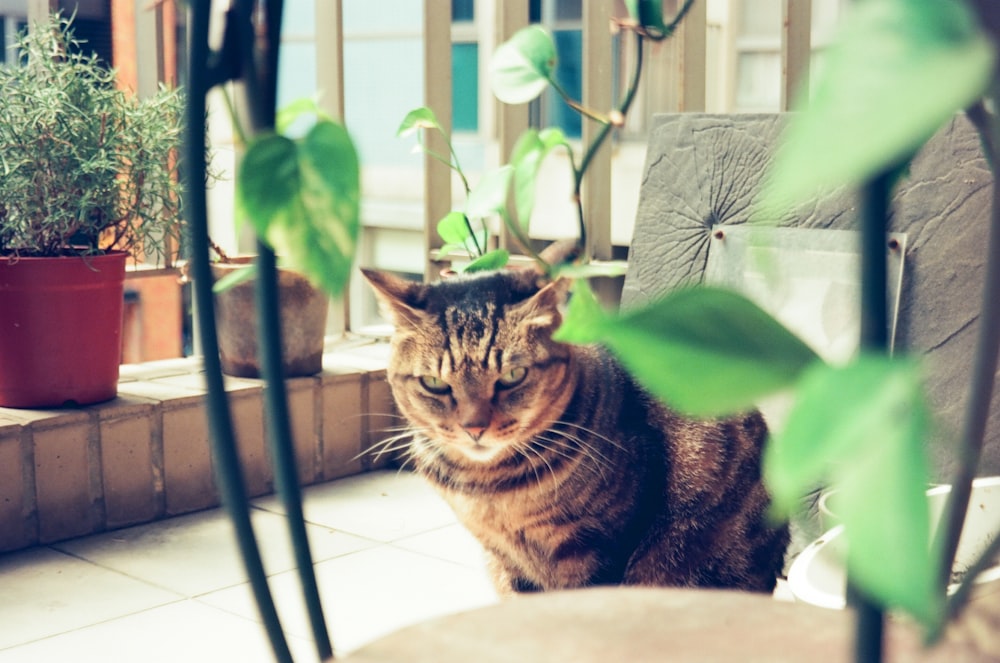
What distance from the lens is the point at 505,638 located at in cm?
44

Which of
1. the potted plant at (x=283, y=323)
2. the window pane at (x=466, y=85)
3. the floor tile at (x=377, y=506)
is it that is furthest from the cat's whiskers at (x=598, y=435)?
→ the window pane at (x=466, y=85)

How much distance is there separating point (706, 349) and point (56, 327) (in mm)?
2162

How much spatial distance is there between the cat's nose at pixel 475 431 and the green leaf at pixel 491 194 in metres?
1.01

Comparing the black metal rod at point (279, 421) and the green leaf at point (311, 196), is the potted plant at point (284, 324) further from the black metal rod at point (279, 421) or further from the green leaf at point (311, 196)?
the green leaf at point (311, 196)

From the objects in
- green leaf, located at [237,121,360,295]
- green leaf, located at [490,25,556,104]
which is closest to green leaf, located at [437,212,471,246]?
green leaf, located at [490,25,556,104]

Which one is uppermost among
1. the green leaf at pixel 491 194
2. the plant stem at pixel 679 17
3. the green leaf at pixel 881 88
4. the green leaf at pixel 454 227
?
the plant stem at pixel 679 17

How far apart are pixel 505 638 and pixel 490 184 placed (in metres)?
0.30

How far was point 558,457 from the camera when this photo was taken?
1697 mm

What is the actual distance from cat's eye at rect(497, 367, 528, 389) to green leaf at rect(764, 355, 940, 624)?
149 cm

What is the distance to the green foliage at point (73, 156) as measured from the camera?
2.08 m

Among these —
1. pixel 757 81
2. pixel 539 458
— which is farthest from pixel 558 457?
pixel 757 81

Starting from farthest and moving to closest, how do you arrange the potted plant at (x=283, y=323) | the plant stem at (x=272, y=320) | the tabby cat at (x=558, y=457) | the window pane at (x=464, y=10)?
the window pane at (x=464, y=10), the potted plant at (x=283, y=323), the tabby cat at (x=558, y=457), the plant stem at (x=272, y=320)

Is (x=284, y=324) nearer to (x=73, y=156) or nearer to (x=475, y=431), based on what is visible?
(x=73, y=156)

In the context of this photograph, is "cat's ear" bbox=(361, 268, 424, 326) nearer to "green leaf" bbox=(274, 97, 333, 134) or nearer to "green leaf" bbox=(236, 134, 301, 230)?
"green leaf" bbox=(274, 97, 333, 134)
